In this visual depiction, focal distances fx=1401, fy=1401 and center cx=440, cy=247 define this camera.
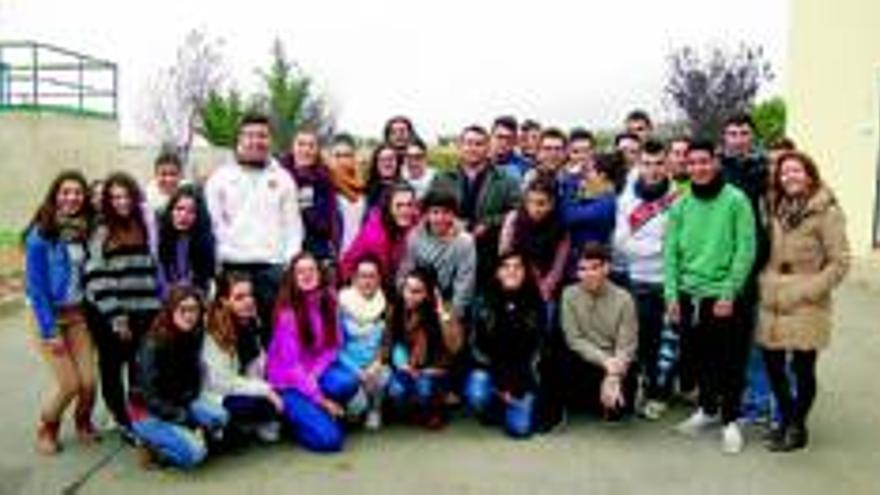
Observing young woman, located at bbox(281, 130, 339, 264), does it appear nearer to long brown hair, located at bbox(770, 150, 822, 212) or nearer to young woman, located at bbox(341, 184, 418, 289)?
young woman, located at bbox(341, 184, 418, 289)

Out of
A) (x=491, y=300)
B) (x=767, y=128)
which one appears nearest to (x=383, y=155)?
(x=491, y=300)

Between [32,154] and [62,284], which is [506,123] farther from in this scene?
[32,154]

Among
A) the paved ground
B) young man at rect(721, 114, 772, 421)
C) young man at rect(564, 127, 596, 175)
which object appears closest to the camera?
the paved ground

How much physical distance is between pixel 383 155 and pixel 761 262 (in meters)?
2.56

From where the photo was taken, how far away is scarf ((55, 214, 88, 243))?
8.05m

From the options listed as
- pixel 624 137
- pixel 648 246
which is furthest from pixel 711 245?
pixel 624 137

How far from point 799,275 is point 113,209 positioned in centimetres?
394

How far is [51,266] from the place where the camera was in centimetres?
800

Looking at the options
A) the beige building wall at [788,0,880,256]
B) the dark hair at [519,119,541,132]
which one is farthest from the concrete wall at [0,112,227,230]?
the dark hair at [519,119,541,132]

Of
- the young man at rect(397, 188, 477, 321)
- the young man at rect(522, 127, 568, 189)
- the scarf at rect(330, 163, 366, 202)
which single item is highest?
the young man at rect(522, 127, 568, 189)

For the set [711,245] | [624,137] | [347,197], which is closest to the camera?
[711,245]

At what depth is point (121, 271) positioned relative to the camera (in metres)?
8.08

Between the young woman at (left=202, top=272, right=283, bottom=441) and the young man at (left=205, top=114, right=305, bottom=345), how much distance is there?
17 centimetres

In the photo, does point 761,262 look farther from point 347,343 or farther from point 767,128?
point 767,128
